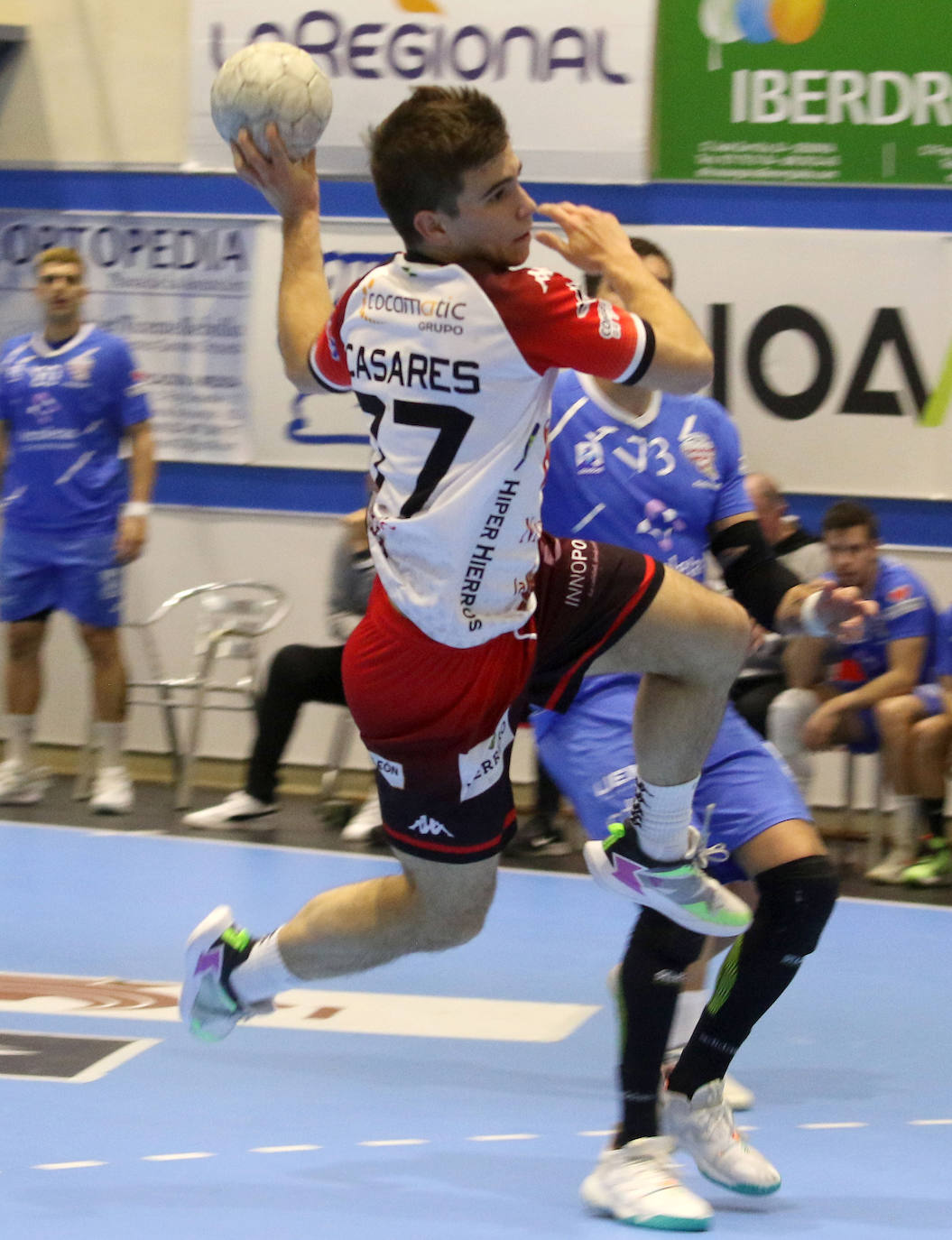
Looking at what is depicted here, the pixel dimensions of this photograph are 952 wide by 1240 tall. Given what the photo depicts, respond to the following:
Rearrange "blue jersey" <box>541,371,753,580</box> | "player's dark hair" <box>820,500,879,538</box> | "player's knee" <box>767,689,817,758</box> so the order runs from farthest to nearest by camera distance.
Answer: "player's knee" <box>767,689,817,758</box> → "player's dark hair" <box>820,500,879,538</box> → "blue jersey" <box>541,371,753,580</box>

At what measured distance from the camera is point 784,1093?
14.8 ft

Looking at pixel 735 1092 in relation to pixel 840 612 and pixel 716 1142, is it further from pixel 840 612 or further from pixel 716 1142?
pixel 840 612

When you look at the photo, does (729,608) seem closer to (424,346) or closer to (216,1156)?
(424,346)

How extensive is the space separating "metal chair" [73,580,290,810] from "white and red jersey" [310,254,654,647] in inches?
198

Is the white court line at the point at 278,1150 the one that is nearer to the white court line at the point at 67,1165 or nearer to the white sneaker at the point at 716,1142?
the white court line at the point at 67,1165

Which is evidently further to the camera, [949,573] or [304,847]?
[949,573]

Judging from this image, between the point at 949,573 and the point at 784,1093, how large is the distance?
165 inches

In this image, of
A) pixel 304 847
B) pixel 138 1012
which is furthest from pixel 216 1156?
pixel 304 847

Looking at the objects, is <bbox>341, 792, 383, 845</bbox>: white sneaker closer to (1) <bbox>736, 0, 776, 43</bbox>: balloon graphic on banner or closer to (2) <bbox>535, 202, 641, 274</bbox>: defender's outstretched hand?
(1) <bbox>736, 0, 776, 43</bbox>: balloon graphic on banner

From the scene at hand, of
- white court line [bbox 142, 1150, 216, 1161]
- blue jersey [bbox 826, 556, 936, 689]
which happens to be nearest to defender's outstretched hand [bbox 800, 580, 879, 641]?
white court line [bbox 142, 1150, 216, 1161]

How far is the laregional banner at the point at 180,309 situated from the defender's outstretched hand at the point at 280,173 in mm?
5469

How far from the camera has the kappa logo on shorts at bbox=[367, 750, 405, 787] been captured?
3504mm

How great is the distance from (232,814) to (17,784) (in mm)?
1148

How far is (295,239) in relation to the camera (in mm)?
3738
